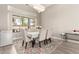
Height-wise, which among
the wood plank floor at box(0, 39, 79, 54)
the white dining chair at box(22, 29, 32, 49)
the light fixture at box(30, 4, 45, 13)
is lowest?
the wood plank floor at box(0, 39, 79, 54)

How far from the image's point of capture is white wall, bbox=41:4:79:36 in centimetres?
231

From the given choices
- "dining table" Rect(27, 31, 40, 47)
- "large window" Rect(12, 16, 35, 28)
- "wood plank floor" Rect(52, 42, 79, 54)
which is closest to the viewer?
"wood plank floor" Rect(52, 42, 79, 54)

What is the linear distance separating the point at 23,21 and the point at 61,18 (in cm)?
94

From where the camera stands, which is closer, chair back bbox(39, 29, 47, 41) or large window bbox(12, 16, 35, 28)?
large window bbox(12, 16, 35, 28)

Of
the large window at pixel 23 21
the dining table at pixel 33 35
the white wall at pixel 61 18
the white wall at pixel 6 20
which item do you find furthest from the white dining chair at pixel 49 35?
the white wall at pixel 6 20

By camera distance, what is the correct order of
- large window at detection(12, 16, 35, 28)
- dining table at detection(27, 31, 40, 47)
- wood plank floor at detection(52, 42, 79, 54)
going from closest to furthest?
wood plank floor at detection(52, 42, 79, 54) → large window at detection(12, 16, 35, 28) → dining table at detection(27, 31, 40, 47)

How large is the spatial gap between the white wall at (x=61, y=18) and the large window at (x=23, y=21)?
0.92 ft

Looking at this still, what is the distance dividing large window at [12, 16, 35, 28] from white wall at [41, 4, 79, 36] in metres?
0.28

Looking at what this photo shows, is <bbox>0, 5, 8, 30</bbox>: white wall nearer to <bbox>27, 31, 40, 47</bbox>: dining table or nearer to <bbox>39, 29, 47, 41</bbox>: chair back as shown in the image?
<bbox>27, 31, 40, 47</bbox>: dining table

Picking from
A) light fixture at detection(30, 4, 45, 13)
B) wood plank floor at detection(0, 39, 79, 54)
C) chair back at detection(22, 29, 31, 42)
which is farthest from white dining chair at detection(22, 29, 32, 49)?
light fixture at detection(30, 4, 45, 13)

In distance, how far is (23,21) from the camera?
8.03 ft

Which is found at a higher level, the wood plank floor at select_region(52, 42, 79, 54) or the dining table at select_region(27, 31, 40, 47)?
the dining table at select_region(27, 31, 40, 47)

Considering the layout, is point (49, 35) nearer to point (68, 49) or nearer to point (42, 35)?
point (42, 35)
